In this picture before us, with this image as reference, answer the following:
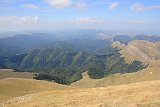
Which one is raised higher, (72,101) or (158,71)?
(72,101)

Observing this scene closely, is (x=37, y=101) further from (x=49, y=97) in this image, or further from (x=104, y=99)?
(x=104, y=99)

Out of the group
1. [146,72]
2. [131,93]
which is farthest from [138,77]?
[131,93]

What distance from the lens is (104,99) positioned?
39.8m

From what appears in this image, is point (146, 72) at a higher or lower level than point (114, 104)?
lower

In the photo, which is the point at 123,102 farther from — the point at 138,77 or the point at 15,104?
the point at 138,77

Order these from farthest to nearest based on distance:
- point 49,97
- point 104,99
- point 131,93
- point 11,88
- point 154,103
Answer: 1. point 11,88
2. point 49,97
3. point 131,93
4. point 104,99
5. point 154,103

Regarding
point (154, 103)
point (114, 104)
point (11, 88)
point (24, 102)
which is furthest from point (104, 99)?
point (11, 88)

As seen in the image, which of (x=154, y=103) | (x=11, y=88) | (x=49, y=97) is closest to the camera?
(x=154, y=103)

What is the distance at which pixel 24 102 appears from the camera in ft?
148

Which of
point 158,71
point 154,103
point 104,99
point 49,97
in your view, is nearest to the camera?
point 154,103

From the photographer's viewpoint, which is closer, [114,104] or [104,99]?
[114,104]

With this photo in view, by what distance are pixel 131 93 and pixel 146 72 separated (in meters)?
151

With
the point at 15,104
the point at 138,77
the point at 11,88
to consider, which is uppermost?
the point at 15,104

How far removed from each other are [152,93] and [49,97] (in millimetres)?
16485
